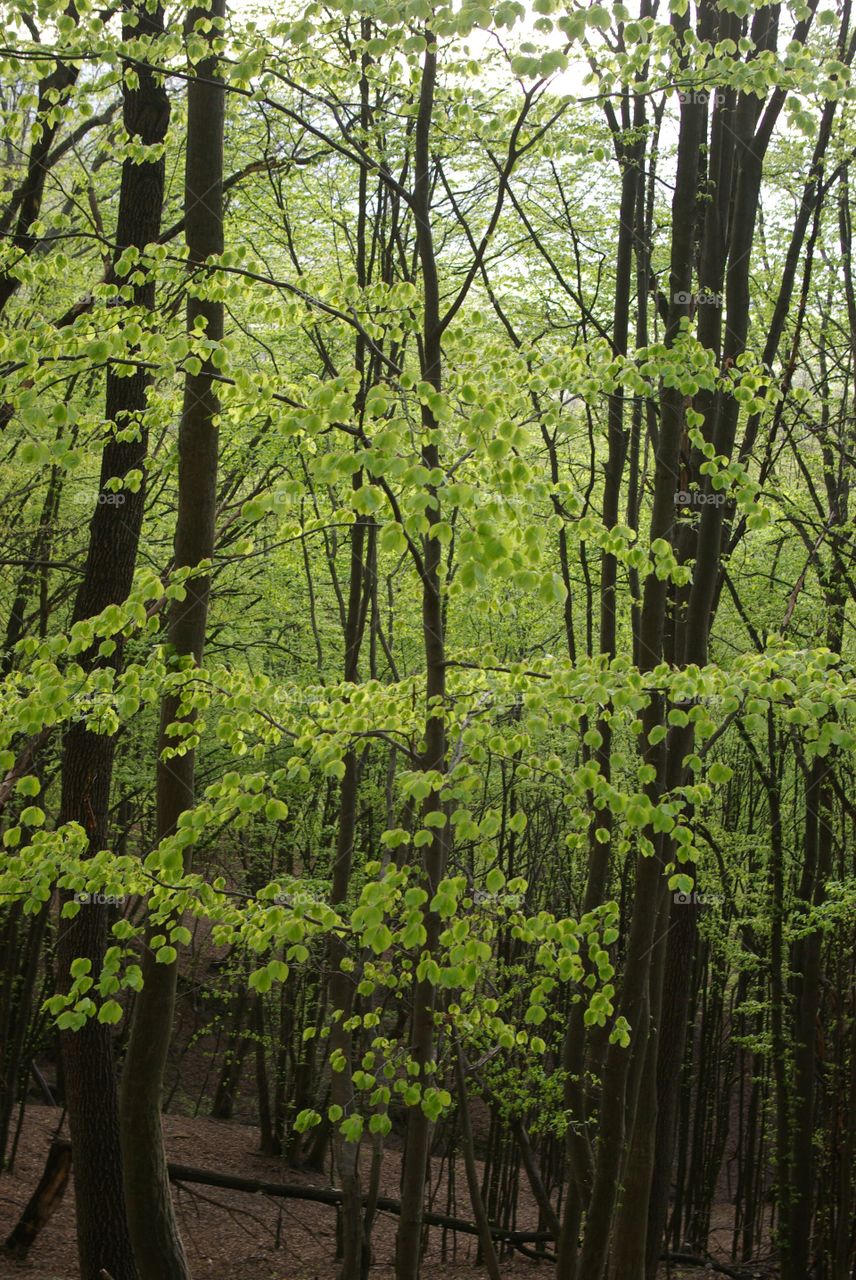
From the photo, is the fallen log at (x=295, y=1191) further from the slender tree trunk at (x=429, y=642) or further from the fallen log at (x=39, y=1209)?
the slender tree trunk at (x=429, y=642)

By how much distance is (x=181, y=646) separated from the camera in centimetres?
575

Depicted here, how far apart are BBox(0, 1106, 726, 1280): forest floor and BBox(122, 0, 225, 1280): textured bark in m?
4.65

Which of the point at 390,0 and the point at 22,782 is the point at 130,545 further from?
the point at 390,0

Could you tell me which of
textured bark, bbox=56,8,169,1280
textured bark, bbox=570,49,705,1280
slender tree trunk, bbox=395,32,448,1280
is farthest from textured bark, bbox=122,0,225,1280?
textured bark, bbox=570,49,705,1280

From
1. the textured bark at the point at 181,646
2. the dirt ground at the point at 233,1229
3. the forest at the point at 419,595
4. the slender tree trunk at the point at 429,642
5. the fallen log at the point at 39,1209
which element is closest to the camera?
the forest at the point at 419,595

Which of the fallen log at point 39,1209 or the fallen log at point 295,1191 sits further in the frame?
the fallen log at point 295,1191

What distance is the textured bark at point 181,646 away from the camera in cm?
579

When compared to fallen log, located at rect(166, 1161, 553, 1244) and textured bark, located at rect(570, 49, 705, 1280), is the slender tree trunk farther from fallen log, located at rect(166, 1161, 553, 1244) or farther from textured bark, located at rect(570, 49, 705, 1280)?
fallen log, located at rect(166, 1161, 553, 1244)

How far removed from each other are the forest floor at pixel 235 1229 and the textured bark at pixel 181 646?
4651 millimetres

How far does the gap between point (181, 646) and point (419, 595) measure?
135 cm

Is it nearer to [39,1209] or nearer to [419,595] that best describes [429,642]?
[419,595]

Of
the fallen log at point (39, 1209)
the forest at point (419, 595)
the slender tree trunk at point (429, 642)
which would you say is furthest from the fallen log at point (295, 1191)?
the slender tree trunk at point (429, 642)

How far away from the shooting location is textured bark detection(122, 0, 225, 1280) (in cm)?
579

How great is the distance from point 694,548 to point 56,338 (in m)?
4.65
